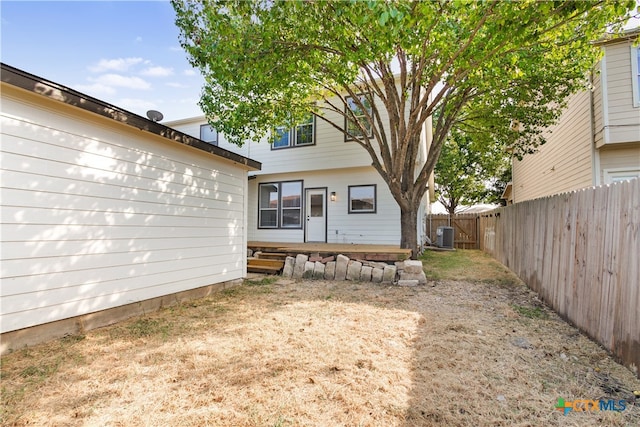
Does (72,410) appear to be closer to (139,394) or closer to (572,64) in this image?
(139,394)

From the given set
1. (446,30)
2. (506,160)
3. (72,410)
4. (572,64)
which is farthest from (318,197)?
(506,160)

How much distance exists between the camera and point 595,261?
3197 millimetres

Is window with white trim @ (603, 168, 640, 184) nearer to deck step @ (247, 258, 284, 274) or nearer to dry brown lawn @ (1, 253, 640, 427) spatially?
dry brown lawn @ (1, 253, 640, 427)

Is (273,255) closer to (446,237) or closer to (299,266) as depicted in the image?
(299,266)

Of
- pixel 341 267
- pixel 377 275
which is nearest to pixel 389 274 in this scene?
pixel 377 275

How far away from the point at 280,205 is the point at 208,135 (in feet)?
13.3

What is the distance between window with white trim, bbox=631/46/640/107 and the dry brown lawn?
576cm

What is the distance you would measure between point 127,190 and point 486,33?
5.59 metres

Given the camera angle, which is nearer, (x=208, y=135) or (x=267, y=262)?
(x=267, y=262)

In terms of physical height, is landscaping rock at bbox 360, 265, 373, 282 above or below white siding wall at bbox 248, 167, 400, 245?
below

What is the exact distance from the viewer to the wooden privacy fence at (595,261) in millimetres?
2600

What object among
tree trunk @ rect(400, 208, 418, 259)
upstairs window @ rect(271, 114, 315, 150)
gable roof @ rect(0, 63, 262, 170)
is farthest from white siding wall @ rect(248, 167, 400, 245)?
gable roof @ rect(0, 63, 262, 170)

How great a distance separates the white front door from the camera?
9.98 m

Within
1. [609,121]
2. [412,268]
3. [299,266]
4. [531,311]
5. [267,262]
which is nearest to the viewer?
[531,311]
